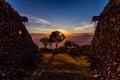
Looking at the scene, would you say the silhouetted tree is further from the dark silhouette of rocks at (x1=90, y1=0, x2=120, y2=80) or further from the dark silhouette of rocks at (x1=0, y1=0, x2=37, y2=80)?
the dark silhouette of rocks at (x1=90, y1=0, x2=120, y2=80)

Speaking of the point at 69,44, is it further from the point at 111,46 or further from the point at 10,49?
the point at 111,46

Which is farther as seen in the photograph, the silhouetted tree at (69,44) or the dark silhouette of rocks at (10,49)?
the silhouetted tree at (69,44)

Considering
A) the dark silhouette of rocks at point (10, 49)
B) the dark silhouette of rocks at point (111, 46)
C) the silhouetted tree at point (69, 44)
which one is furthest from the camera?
the silhouetted tree at point (69, 44)

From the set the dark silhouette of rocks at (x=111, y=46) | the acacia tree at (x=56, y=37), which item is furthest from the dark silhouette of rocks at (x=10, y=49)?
the acacia tree at (x=56, y=37)

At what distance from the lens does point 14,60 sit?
27547 mm

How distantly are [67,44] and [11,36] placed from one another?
231 feet

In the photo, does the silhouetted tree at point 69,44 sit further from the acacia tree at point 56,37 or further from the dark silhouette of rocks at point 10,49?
the dark silhouette of rocks at point 10,49

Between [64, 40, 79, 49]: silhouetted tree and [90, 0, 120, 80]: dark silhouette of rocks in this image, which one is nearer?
[90, 0, 120, 80]: dark silhouette of rocks

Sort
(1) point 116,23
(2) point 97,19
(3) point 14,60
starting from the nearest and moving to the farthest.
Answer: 1. (1) point 116,23
2. (3) point 14,60
3. (2) point 97,19

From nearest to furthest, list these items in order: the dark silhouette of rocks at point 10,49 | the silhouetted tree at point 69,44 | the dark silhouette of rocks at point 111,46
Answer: the dark silhouette of rocks at point 111,46, the dark silhouette of rocks at point 10,49, the silhouetted tree at point 69,44

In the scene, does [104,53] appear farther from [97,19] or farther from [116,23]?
[97,19]

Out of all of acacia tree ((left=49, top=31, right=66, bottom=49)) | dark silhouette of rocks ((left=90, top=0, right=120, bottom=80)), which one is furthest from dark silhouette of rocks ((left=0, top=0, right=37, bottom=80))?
acacia tree ((left=49, top=31, right=66, bottom=49))

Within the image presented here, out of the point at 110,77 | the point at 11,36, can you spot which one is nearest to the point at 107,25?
the point at 110,77

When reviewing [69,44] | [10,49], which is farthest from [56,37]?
[10,49]
